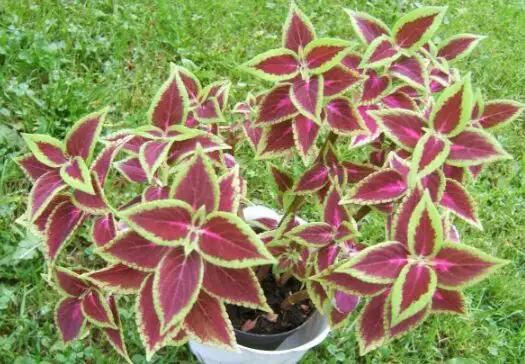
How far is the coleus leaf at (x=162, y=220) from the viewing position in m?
1.10

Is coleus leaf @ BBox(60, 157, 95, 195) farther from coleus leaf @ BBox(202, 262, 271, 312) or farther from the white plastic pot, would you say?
the white plastic pot

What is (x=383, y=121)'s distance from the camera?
1.25m

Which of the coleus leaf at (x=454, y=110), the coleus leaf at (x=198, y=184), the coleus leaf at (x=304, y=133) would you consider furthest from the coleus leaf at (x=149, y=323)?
the coleus leaf at (x=454, y=110)

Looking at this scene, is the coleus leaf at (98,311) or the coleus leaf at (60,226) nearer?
the coleus leaf at (60,226)

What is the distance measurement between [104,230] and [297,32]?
550 mm

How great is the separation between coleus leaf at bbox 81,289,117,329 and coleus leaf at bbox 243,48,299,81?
0.57m

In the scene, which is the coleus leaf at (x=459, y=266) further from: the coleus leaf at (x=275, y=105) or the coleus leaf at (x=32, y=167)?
the coleus leaf at (x=32, y=167)

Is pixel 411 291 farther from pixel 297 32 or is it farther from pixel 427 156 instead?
pixel 297 32

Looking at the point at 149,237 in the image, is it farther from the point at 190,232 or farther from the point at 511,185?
the point at 511,185

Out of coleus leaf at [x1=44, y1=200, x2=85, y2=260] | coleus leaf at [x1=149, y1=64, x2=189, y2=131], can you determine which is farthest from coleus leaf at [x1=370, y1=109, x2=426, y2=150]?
coleus leaf at [x1=44, y1=200, x2=85, y2=260]

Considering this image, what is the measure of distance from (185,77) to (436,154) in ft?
2.05

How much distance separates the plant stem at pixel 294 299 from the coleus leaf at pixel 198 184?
0.53 m

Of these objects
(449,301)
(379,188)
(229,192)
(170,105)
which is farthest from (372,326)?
(170,105)

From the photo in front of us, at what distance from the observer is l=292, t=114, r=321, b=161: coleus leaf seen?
131 centimetres
